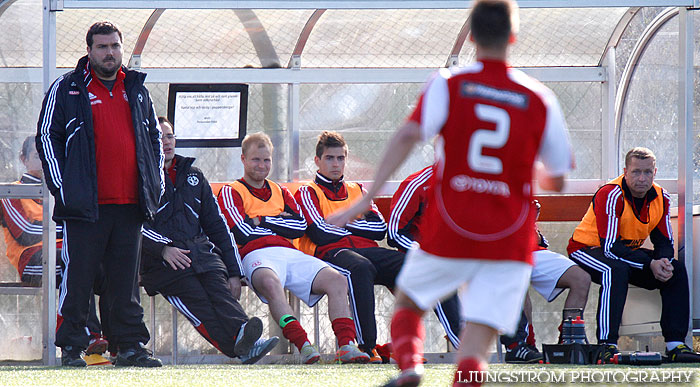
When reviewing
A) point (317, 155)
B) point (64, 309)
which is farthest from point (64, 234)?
point (317, 155)

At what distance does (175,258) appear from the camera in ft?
20.7

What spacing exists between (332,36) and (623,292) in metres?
2.76

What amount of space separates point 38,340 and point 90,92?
5.09ft

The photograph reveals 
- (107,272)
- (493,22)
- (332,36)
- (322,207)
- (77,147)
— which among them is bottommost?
(107,272)

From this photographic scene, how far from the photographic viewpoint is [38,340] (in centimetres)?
622

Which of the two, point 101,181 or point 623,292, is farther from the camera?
point 623,292

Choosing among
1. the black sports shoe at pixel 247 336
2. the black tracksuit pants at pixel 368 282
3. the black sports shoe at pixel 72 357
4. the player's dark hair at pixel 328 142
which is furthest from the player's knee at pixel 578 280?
the black sports shoe at pixel 72 357

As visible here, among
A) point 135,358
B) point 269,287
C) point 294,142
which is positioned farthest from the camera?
point 294,142

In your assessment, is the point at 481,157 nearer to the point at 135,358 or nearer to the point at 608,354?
the point at 135,358

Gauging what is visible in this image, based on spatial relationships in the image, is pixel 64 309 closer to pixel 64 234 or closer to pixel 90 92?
pixel 64 234

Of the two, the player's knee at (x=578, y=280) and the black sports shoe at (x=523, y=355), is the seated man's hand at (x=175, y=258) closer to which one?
the black sports shoe at (x=523, y=355)

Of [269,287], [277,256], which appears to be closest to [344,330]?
[269,287]

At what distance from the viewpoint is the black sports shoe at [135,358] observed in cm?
579

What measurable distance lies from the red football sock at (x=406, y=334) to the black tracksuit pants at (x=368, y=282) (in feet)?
9.72
